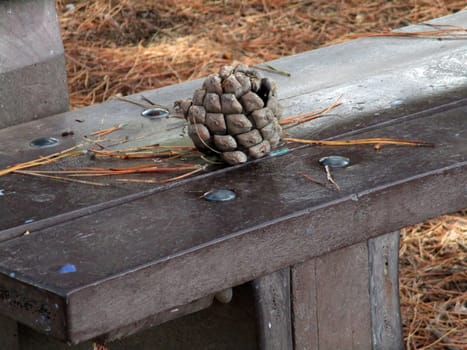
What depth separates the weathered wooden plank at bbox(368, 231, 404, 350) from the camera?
2268 millimetres

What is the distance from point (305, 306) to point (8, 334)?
548 mm

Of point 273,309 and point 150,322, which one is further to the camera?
point 273,309

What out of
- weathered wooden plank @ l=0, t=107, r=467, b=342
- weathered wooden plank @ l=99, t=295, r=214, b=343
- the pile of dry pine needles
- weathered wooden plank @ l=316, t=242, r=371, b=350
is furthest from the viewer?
the pile of dry pine needles

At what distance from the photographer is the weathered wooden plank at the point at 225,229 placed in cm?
156

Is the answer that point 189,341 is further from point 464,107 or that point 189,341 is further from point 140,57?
point 140,57

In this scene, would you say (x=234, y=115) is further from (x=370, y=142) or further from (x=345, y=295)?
→ (x=345, y=295)

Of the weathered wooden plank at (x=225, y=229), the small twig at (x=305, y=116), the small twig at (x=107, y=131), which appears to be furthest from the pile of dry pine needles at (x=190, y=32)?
the weathered wooden plank at (x=225, y=229)

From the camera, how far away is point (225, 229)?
66.7 inches

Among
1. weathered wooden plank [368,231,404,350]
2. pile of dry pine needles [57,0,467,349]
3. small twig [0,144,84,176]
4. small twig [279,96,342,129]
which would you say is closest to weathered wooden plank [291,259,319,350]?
weathered wooden plank [368,231,404,350]

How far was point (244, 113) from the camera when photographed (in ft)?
6.37

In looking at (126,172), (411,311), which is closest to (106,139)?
(126,172)

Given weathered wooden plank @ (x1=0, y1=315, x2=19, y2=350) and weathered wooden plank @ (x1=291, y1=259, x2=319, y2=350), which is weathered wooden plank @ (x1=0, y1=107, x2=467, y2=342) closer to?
weathered wooden plank @ (x1=291, y1=259, x2=319, y2=350)

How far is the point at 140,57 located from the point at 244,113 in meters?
2.57

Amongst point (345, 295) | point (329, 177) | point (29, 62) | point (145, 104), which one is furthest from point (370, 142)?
point (29, 62)
